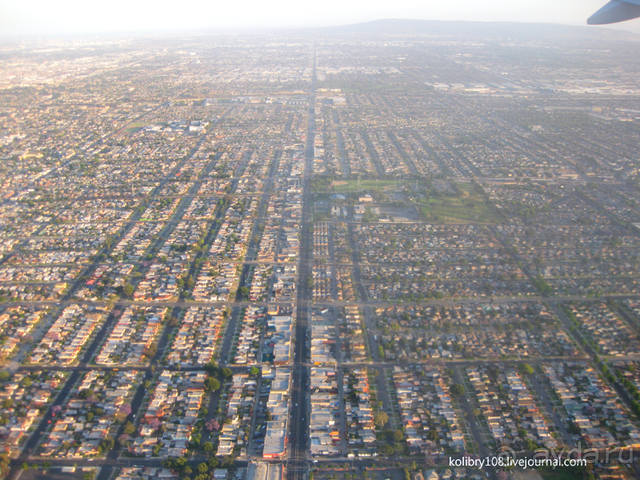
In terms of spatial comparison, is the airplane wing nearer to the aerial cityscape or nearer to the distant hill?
the aerial cityscape

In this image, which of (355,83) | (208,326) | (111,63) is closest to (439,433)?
(208,326)

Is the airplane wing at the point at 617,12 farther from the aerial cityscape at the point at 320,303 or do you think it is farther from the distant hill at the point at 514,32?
the distant hill at the point at 514,32

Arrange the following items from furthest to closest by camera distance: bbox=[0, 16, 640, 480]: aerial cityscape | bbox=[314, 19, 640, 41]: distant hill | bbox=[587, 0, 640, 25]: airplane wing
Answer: bbox=[314, 19, 640, 41]: distant hill, bbox=[0, 16, 640, 480]: aerial cityscape, bbox=[587, 0, 640, 25]: airplane wing

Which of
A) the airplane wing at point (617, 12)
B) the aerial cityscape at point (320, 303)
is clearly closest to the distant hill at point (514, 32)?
the aerial cityscape at point (320, 303)

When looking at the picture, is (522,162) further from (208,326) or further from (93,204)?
(93,204)

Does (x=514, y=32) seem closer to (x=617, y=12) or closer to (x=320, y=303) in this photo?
(x=320, y=303)

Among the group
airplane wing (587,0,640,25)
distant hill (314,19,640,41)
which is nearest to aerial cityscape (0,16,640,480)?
airplane wing (587,0,640,25)

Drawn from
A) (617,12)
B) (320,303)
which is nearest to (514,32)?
(320,303)

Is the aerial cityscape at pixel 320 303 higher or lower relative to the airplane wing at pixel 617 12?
lower
